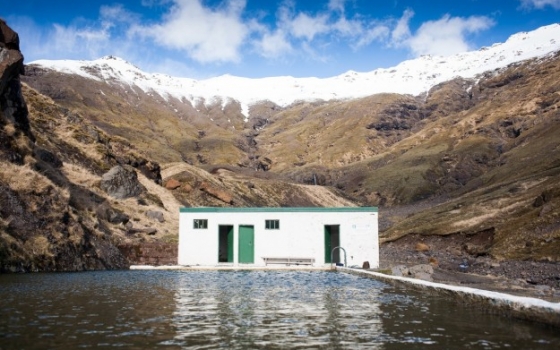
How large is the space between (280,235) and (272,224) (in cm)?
103

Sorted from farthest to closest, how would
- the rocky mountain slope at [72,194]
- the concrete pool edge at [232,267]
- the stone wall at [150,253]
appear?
1. the stone wall at [150,253]
2. the concrete pool edge at [232,267]
3. the rocky mountain slope at [72,194]

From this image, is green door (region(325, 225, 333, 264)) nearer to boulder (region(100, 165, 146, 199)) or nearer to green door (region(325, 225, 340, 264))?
green door (region(325, 225, 340, 264))

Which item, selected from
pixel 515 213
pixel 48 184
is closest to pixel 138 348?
pixel 48 184

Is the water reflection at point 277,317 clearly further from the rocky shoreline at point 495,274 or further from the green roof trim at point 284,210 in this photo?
the green roof trim at point 284,210

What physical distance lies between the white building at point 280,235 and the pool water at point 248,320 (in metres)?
15.3

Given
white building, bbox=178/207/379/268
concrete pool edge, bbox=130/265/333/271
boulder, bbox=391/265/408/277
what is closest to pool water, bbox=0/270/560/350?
boulder, bbox=391/265/408/277

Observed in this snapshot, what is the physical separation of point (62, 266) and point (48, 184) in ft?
22.3

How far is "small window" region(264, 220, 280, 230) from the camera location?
37781 millimetres

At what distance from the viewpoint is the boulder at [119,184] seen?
54.5 m

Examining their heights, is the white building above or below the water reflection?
above

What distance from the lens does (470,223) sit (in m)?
66.1

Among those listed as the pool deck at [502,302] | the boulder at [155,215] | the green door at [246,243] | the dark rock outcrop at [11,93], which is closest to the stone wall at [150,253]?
the green door at [246,243]

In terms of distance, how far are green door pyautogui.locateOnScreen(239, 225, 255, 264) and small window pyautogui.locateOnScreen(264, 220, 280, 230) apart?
1.09m

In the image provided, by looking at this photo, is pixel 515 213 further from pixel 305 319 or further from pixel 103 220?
pixel 305 319
